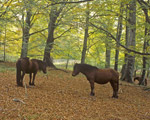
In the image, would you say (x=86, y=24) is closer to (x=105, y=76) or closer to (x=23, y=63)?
(x=105, y=76)

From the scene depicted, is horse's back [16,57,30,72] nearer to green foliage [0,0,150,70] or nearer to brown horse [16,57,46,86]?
brown horse [16,57,46,86]

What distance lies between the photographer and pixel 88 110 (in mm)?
6250

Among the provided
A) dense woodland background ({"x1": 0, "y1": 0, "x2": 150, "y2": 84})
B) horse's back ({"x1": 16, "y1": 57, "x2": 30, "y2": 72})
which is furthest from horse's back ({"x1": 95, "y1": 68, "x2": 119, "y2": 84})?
horse's back ({"x1": 16, "y1": 57, "x2": 30, "y2": 72})

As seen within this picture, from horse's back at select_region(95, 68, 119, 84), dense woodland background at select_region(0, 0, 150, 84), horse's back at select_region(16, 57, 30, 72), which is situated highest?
dense woodland background at select_region(0, 0, 150, 84)

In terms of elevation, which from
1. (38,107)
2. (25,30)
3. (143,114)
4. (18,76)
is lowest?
(143,114)

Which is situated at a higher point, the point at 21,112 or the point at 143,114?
the point at 21,112

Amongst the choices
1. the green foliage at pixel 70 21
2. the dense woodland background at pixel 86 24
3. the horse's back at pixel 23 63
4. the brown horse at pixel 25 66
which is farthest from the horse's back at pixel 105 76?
the horse's back at pixel 23 63

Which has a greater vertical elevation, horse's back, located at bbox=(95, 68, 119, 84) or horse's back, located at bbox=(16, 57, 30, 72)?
horse's back, located at bbox=(16, 57, 30, 72)

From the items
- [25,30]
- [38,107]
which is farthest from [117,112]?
[25,30]

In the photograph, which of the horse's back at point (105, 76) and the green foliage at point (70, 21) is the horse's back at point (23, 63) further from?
the horse's back at point (105, 76)

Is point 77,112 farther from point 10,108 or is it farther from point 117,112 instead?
point 10,108

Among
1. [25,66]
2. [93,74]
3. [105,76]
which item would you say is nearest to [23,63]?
[25,66]

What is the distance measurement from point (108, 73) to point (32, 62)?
4.79 m

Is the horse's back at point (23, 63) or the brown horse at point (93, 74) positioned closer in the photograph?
the horse's back at point (23, 63)
